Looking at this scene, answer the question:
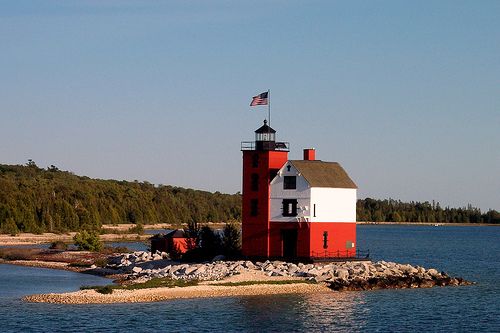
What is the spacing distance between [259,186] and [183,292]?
12724 mm

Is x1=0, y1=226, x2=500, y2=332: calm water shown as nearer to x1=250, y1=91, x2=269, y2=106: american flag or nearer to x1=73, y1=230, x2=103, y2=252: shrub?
x1=250, y1=91, x2=269, y2=106: american flag

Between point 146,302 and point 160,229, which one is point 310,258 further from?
point 160,229

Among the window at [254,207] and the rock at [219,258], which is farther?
the rock at [219,258]

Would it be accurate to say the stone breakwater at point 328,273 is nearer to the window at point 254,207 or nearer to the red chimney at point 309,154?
the window at point 254,207

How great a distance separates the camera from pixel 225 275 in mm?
48312

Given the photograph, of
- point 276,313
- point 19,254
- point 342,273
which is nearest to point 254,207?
point 342,273

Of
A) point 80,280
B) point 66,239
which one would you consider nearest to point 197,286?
point 80,280

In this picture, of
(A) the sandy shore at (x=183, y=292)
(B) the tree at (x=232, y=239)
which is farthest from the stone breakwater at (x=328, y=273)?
(B) the tree at (x=232, y=239)

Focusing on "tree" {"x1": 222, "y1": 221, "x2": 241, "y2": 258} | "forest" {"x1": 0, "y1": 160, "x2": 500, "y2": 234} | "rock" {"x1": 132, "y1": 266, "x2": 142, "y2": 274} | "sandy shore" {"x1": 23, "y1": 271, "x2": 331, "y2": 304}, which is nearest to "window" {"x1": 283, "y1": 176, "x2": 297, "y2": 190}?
"tree" {"x1": 222, "y1": 221, "x2": 241, "y2": 258}

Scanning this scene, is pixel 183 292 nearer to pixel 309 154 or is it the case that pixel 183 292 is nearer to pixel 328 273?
pixel 328 273

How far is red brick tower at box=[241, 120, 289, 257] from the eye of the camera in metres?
53.2

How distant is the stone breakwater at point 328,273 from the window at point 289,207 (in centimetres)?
381

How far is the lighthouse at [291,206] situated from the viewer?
52000mm

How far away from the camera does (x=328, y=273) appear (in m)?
49.4
